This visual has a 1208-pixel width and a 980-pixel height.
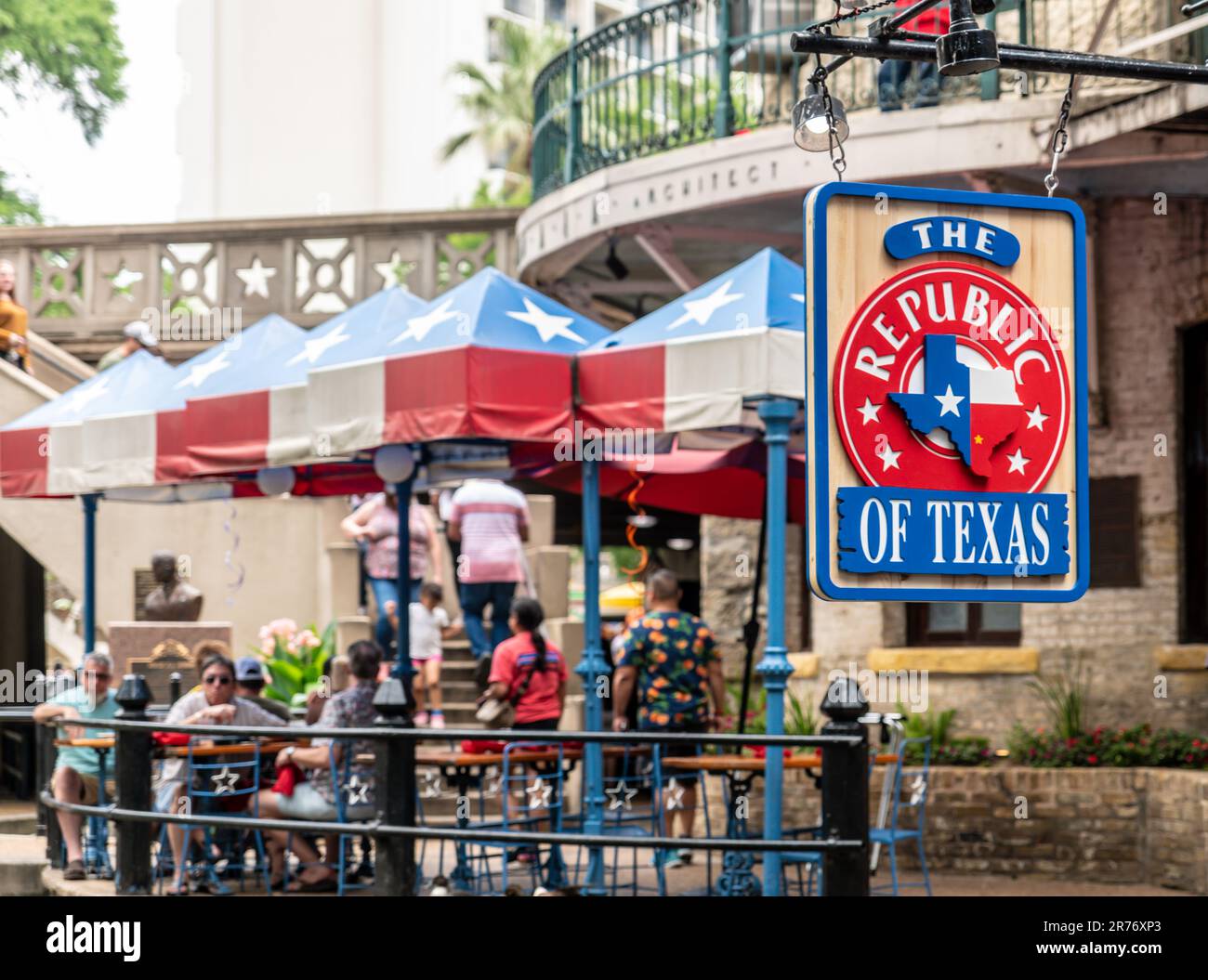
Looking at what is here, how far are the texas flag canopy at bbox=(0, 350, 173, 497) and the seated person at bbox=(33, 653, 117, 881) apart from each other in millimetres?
1513

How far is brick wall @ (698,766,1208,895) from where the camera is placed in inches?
452

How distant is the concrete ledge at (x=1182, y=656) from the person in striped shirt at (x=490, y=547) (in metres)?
4.77

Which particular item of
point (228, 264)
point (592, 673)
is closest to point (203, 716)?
point (592, 673)

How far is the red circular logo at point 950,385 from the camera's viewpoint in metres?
4.80

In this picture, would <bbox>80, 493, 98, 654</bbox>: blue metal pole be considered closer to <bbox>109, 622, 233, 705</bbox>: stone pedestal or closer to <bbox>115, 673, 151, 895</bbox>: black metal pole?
<bbox>109, 622, 233, 705</bbox>: stone pedestal

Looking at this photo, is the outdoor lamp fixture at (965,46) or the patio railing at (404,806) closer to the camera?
the outdoor lamp fixture at (965,46)

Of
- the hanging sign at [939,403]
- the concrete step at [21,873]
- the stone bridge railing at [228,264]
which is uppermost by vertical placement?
the stone bridge railing at [228,264]

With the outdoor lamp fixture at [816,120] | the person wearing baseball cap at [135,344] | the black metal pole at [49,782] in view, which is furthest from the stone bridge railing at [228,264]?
the outdoor lamp fixture at [816,120]

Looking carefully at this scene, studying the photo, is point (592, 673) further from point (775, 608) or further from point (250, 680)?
point (250, 680)

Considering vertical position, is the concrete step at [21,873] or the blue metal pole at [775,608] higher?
the blue metal pole at [775,608]

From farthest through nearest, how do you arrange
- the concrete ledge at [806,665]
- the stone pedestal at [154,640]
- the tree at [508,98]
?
the tree at [508,98] → the stone pedestal at [154,640] → the concrete ledge at [806,665]

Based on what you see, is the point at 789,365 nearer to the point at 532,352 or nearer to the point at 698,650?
the point at 532,352

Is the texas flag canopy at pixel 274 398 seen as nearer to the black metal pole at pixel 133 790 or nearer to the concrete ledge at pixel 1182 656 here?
the black metal pole at pixel 133 790
